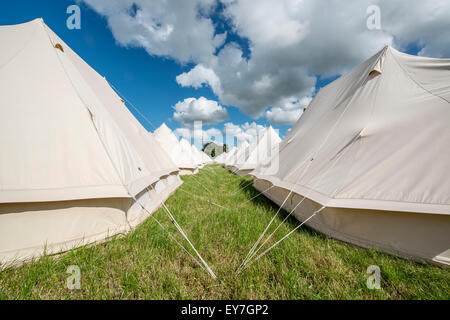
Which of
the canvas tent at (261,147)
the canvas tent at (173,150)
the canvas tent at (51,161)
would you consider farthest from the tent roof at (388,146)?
the canvas tent at (173,150)

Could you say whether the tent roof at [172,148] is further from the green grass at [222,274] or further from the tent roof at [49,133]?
the green grass at [222,274]

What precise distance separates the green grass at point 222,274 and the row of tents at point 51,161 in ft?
0.77

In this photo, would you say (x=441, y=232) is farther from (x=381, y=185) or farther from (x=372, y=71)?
(x=372, y=71)

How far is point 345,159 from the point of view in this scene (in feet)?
6.89

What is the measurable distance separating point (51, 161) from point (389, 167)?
3651mm

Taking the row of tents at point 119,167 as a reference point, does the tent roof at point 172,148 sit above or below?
above

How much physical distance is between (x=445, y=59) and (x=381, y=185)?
2360 millimetres

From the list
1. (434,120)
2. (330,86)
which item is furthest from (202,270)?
(330,86)

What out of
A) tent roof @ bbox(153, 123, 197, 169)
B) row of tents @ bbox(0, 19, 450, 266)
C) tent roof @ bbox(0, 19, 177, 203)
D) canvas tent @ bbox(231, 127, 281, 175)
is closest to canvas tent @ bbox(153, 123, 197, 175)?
tent roof @ bbox(153, 123, 197, 169)

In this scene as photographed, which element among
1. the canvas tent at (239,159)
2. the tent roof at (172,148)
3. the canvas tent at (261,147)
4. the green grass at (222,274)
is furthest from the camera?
the canvas tent at (239,159)

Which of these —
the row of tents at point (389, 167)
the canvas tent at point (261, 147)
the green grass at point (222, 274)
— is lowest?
the green grass at point (222, 274)

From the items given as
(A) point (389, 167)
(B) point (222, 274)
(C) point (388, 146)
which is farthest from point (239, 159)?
(B) point (222, 274)

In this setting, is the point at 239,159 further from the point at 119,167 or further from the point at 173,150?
→ the point at 119,167

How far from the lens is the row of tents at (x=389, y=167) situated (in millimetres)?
1487
